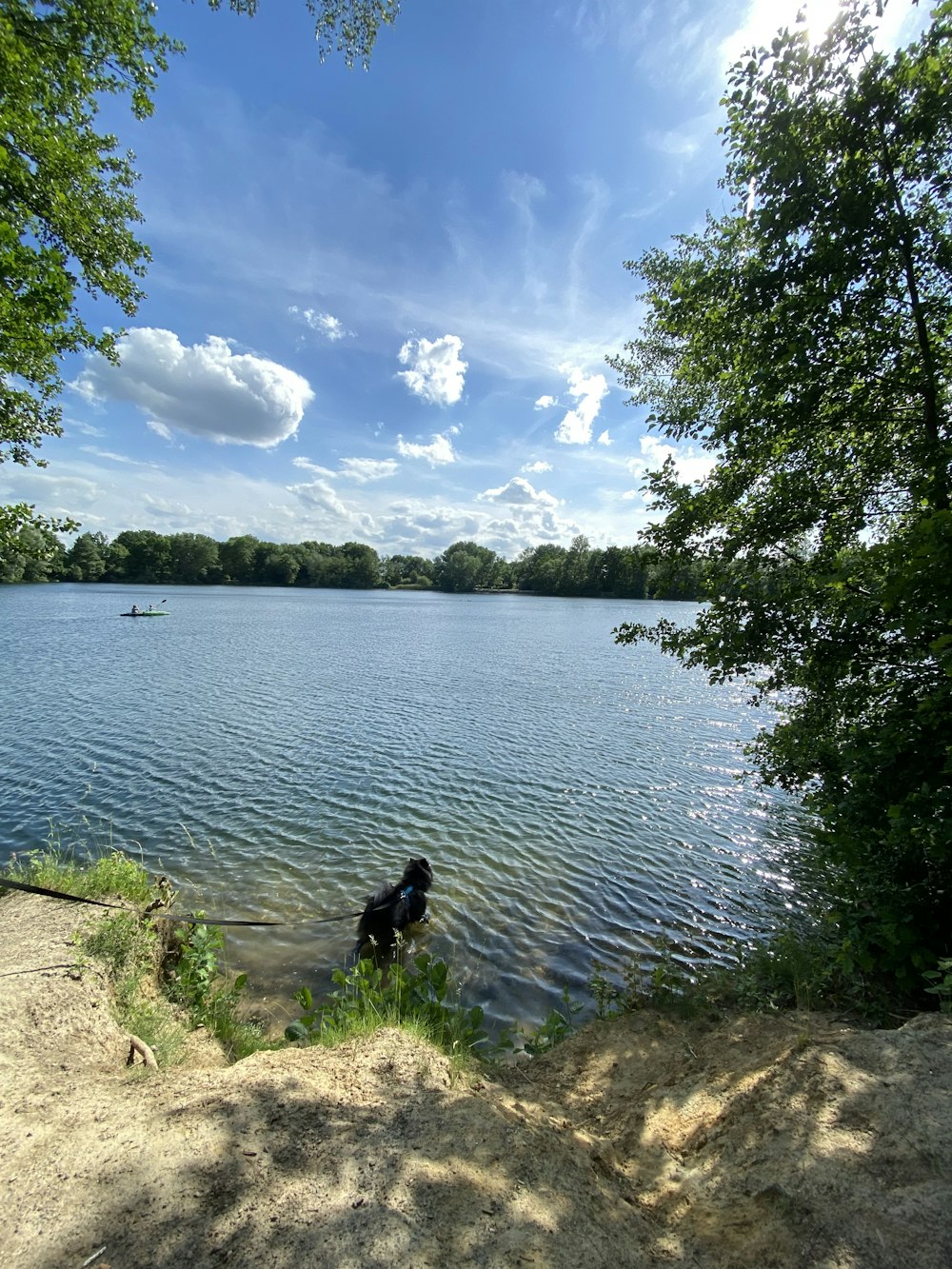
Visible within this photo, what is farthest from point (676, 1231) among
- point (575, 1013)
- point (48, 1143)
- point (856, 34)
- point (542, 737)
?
point (542, 737)

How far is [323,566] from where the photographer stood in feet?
539

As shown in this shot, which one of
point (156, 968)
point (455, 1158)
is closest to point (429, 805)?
point (156, 968)

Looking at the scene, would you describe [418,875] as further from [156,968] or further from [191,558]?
[191,558]

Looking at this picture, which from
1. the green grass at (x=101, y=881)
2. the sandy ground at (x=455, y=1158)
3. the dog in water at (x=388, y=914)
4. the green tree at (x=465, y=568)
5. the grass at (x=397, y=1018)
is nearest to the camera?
the sandy ground at (x=455, y=1158)

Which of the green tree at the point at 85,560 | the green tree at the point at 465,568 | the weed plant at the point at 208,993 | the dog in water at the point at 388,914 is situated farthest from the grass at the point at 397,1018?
the green tree at the point at 465,568

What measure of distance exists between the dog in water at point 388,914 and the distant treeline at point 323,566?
3836 inches

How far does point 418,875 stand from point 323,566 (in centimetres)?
16402

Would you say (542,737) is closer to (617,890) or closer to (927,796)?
(617,890)

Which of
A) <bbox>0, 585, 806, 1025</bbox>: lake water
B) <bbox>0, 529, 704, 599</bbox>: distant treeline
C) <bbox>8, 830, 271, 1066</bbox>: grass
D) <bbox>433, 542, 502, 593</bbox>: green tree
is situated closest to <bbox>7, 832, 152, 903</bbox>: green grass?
<bbox>8, 830, 271, 1066</bbox>: grass

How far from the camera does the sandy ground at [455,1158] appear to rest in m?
2.59

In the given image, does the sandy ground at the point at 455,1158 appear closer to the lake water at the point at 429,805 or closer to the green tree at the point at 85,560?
the lake water at the point at 429,805

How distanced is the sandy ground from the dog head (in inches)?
155

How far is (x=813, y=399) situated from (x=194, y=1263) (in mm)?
9195

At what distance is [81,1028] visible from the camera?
4.57m
